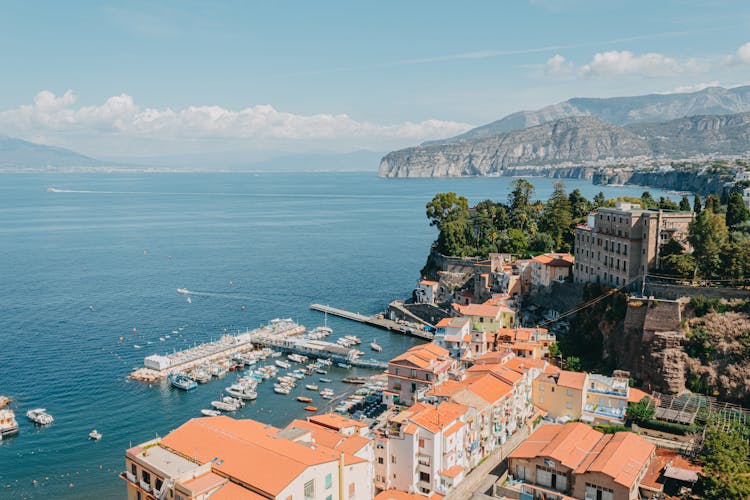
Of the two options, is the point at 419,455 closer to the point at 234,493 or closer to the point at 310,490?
the point at 310,490

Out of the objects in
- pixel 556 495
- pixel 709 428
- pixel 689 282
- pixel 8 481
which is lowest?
pixel 8 481

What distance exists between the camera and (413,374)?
3741 cm

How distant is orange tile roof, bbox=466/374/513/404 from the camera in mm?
32688

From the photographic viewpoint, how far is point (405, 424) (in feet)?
93.9

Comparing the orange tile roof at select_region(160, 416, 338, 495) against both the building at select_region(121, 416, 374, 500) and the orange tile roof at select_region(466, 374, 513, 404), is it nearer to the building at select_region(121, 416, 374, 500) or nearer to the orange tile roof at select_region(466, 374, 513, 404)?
the building at select_region(121, 416, 374, 500)

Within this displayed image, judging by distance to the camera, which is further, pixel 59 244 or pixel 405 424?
pixel 59 244

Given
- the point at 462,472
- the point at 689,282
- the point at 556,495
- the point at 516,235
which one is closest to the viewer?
the point at 556,495

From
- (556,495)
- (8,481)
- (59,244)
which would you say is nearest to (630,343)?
(556,495)

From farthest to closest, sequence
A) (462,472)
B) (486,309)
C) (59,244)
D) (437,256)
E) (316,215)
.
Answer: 1. (316,215)
2. (59,244)
3. (437,256)
4. (486,309)
5. (462,472)

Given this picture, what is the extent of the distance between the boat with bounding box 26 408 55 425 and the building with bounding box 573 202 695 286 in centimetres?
3918

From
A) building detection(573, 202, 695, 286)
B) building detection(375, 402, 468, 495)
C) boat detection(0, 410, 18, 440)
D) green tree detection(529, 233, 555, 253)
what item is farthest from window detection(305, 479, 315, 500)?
green tree detection(529, 233, 555, 253)

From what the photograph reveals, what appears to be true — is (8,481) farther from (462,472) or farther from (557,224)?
(557,224)

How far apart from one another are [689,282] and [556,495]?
65.1 feet

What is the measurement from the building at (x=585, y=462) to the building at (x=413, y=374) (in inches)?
317
